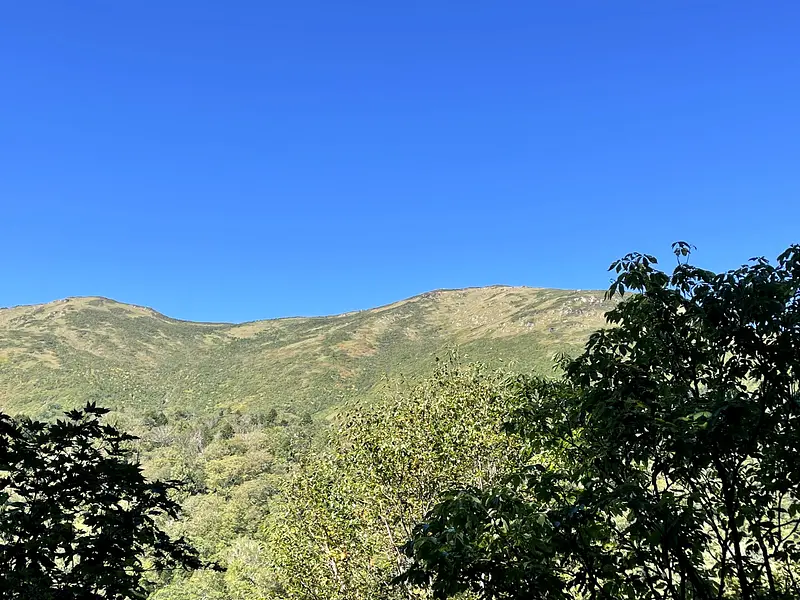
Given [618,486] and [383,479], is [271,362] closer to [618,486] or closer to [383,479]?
[383,479]

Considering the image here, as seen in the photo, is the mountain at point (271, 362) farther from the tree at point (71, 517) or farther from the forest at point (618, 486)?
the forest at point (618, 486)

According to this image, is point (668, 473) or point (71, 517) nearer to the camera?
point (668, 473)

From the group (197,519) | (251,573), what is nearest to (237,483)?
(197,519)

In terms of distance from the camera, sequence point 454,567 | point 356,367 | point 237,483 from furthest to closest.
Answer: point 356,367, point 237,483, point 454,567

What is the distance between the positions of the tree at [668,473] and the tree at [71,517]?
3.25 m

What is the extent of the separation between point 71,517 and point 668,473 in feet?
19.0

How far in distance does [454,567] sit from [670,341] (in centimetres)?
300

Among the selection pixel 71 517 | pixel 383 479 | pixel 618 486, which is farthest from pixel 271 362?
pixel 618 486

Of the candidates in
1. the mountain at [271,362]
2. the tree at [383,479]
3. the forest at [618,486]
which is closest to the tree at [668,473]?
the forest at [618,486]

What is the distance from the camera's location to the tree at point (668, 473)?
12.8 feet

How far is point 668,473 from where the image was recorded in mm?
4512

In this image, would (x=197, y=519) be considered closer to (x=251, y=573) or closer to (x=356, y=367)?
(x=251, y=573)

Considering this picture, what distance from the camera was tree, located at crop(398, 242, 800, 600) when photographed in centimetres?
392

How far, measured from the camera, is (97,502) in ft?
19.2
